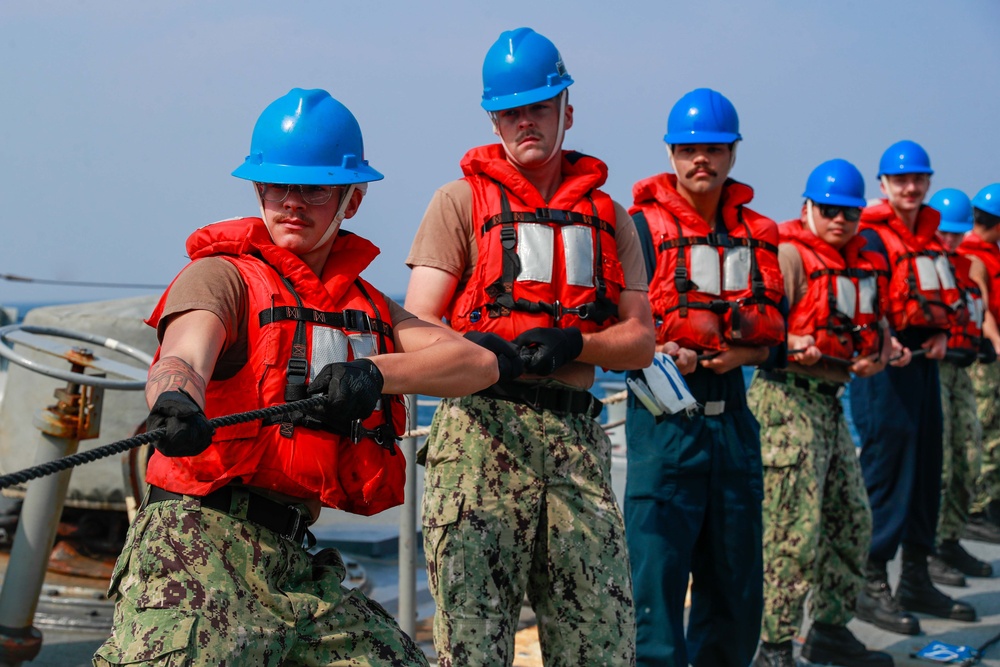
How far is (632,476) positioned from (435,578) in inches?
46.3

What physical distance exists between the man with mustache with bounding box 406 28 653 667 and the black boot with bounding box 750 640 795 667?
6.34 ft

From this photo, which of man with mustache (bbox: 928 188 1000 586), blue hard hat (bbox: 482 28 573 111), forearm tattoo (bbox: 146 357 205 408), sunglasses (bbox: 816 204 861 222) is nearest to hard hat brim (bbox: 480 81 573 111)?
blue hard hat (bbox: 482 28 573 111)

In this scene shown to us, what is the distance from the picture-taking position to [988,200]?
9219 millimetres

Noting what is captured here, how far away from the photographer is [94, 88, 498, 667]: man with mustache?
8.99 ft

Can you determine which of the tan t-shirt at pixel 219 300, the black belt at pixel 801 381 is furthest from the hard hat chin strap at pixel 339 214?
the black belt at pixel 801 381

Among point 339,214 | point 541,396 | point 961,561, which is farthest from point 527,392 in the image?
point 961,561

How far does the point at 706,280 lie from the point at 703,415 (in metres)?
0.56

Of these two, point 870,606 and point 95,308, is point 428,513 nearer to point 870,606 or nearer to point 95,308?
point 870,606

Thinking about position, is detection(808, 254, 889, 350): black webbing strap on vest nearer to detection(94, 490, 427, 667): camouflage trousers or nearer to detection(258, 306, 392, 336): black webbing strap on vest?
detection(258, 306, 392, 336): black webbing strap on vest

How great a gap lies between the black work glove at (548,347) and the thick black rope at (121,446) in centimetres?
105

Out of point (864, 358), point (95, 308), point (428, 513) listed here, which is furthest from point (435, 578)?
point (95, 308)

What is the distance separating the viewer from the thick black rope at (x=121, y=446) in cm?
232

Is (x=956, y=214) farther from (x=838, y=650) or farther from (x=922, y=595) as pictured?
(x=838, y=650)

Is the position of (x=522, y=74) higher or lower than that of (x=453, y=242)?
higher
